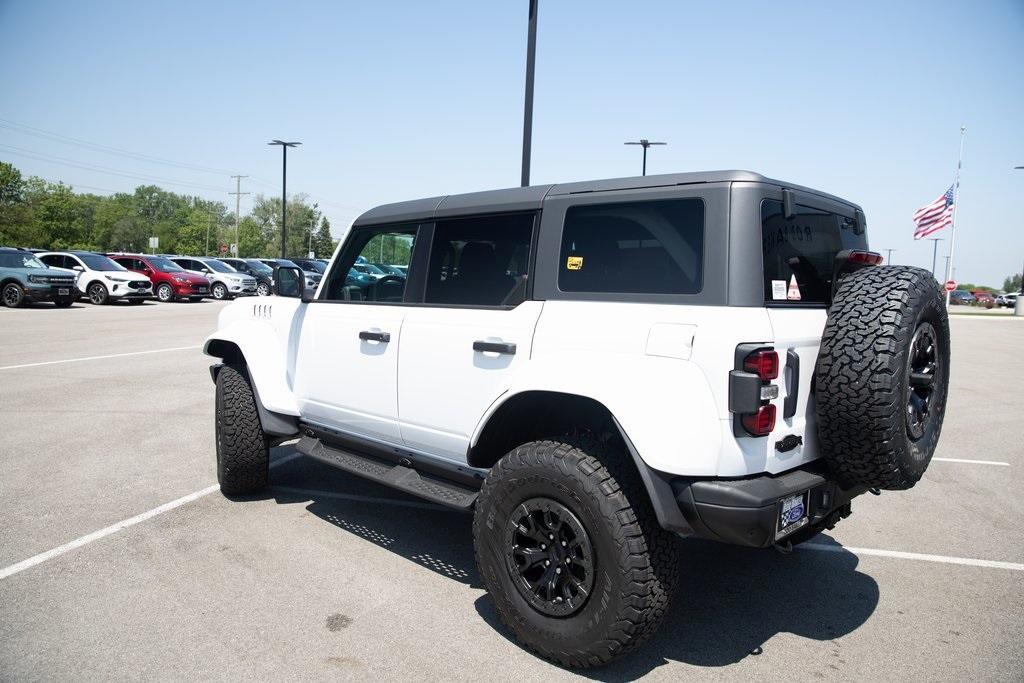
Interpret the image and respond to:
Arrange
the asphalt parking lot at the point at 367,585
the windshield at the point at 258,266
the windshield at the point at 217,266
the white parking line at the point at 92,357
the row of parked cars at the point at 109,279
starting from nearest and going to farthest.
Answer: the asphalt parking lot at the point at 367,585
the white parking line at the point at 92,357
the row of parked cars at the point at 109,279
the windshield at the point at 217,266
the windshield at the point at 258,266

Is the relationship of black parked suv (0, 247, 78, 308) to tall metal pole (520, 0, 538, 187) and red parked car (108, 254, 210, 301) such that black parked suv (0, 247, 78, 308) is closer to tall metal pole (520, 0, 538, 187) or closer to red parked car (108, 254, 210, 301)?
red parked car (108, 254, 210, 301)

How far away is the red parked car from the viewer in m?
27.2

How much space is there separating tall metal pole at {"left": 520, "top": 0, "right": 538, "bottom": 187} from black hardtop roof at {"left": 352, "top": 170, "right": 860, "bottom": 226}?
664 cm

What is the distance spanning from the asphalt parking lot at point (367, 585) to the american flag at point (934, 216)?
2243 cm

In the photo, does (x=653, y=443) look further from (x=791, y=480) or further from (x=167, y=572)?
(x=167, y=572)

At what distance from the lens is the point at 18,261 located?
2136cm

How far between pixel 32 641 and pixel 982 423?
923cm

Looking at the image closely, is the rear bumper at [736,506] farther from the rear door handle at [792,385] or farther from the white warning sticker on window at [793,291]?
the white warning sticker on window at [793,291]

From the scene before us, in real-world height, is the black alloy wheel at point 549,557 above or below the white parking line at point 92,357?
above

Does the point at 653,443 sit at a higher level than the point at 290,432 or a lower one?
higher

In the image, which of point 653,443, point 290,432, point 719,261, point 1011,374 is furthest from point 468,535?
point 1011,374

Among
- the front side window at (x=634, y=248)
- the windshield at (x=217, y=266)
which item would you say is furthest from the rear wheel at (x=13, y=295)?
the front side window at (x=634, y=248)

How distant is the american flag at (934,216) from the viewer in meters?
25.3

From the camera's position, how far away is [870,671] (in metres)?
2.91
